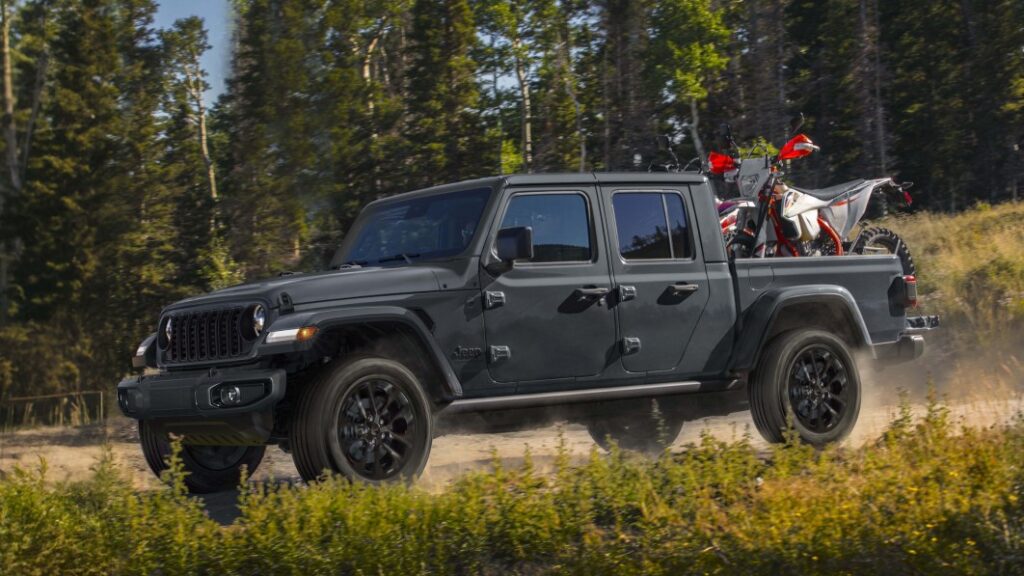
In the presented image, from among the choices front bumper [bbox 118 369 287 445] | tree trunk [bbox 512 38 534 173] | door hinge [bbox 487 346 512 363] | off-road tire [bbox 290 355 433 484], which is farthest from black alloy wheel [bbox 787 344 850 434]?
tree trunk [bbox 512 38 534 173]

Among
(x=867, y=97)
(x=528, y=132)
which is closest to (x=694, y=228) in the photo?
(x=528, y=132)

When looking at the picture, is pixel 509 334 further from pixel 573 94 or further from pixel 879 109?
pixel 879 109

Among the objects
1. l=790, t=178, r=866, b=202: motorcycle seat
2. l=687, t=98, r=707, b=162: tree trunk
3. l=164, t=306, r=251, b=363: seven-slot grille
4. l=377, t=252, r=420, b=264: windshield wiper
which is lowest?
l=164, t=306, r=251, b=363: seven-slot grille

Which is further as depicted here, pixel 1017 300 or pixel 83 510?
pixel 1017 300

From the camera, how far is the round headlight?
21.6 ft

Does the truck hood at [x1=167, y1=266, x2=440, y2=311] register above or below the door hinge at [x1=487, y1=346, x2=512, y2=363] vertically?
above

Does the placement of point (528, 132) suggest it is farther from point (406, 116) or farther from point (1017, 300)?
point (1017, 300)

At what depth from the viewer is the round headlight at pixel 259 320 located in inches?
259

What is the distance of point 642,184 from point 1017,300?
32.9 feet

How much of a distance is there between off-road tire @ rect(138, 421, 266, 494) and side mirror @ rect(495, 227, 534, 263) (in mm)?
2145

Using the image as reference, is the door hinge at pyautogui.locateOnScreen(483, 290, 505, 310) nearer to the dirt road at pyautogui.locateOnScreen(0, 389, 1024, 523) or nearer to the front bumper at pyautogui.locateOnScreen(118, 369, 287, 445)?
the dirt road at pyautogui.locateOnScreen(0, 389, 1024, 523)

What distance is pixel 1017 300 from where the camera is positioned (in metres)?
16.1

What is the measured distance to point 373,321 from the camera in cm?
666

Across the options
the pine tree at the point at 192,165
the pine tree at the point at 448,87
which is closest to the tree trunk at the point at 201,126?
the pine tree at the point at 192,165
